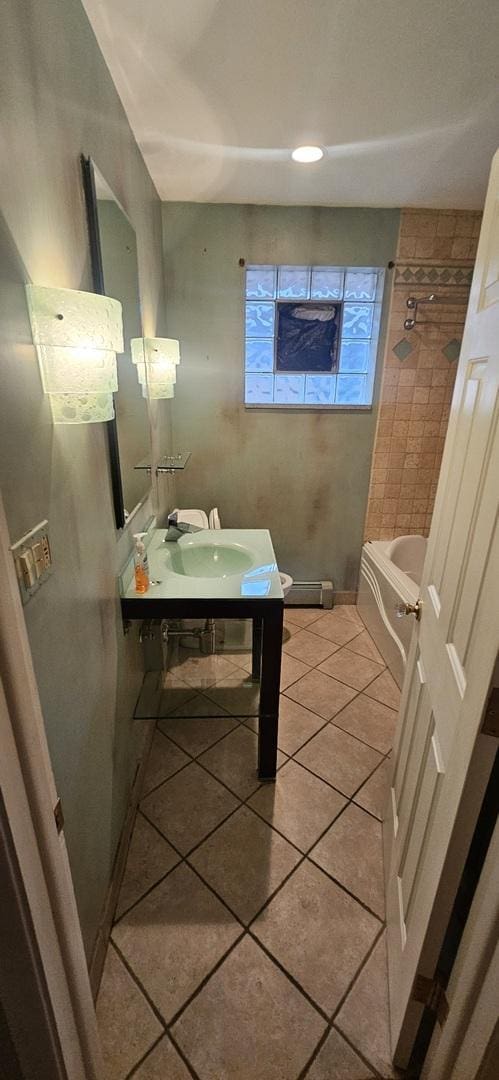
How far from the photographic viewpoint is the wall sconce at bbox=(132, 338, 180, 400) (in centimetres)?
177

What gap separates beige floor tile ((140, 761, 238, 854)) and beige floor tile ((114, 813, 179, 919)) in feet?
0.12

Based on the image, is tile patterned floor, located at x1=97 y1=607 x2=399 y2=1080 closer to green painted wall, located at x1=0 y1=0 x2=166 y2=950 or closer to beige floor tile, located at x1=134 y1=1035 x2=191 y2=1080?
beige floor tile, located at x1=134 y1=1035 x2=191 y2=1080

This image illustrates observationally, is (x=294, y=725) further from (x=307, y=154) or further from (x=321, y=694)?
(x=307, y=154)

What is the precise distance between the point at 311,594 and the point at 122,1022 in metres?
2.39

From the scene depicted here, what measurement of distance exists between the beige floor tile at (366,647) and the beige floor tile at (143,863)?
156 cm

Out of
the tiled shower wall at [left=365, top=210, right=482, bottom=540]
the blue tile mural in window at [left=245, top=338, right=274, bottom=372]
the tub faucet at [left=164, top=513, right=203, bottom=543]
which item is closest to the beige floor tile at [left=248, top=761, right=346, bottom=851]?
the tub faucet at [left=164, top=513, right=203, bottom=543]

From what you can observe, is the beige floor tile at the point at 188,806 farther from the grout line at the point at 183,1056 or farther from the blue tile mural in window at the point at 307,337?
the blue tile mural in window at the point at 307,337

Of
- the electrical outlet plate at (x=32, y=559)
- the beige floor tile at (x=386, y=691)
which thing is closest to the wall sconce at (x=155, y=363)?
the electrical outlet plate at (x=32, y=559)

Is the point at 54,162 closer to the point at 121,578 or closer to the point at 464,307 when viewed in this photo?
the point at 121,578

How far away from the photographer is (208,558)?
2084 millimetres

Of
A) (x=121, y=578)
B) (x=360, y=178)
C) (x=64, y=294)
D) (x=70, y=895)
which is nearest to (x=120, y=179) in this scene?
(x=64, y=294)

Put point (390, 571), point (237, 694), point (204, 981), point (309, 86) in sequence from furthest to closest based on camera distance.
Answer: point (390, 571), point (237, 694), point (309, 86), point (204, 981)

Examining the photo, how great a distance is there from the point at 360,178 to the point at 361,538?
2.04 metres

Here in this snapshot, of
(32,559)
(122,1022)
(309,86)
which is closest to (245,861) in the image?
(122,1022)
